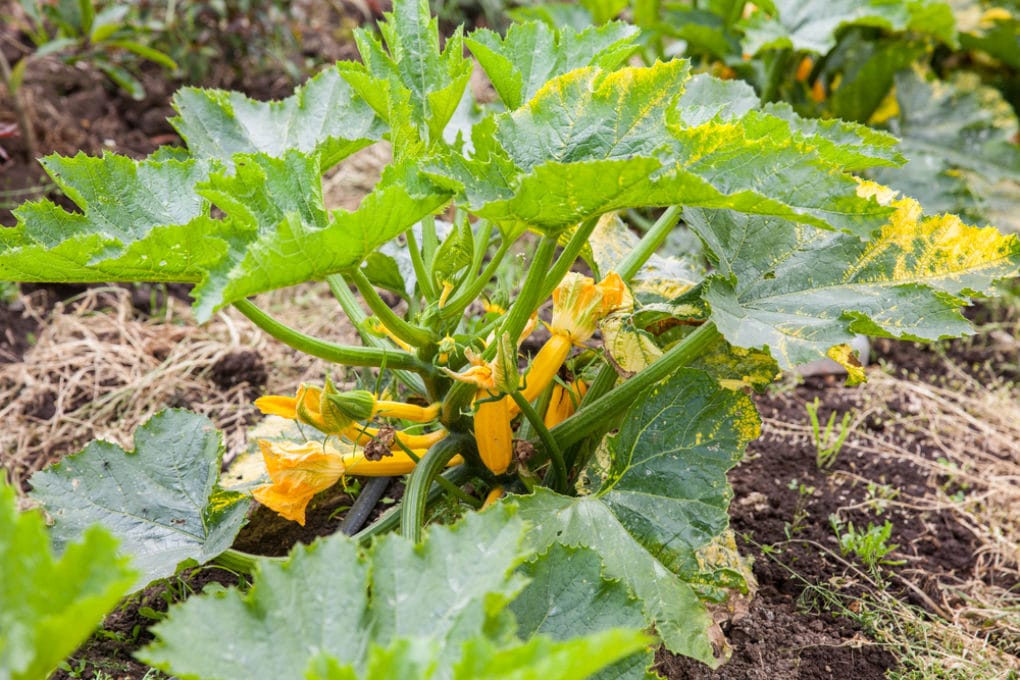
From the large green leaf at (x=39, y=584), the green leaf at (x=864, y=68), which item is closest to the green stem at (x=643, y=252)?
the large green leaf at (x=39, y=584)

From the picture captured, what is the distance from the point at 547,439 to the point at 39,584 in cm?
84

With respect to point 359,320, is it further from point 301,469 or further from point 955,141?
point 955,141

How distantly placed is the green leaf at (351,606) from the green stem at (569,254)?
469 mm

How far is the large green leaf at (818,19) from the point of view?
282 centimetres

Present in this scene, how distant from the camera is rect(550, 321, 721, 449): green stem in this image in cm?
152

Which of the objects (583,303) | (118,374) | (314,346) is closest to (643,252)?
(583,303)

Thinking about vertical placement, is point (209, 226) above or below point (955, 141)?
above

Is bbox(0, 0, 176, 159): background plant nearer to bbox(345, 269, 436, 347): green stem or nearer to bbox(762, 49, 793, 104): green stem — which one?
bbox(762, 49, 793, 104): green stem

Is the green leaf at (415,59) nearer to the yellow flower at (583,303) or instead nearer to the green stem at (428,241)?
the green stem at (428,241)

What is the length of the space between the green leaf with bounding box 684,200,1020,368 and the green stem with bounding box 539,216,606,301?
0.67 ft

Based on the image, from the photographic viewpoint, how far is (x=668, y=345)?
1.74 meters

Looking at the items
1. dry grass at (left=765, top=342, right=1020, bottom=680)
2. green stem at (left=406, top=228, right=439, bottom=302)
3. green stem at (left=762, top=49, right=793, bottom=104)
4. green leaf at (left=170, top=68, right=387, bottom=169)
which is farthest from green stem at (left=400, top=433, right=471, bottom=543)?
green stem at (left=762, top=49, right=793, bottom=104)

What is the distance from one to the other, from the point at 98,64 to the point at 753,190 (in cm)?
275

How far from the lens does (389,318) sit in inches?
52.3
